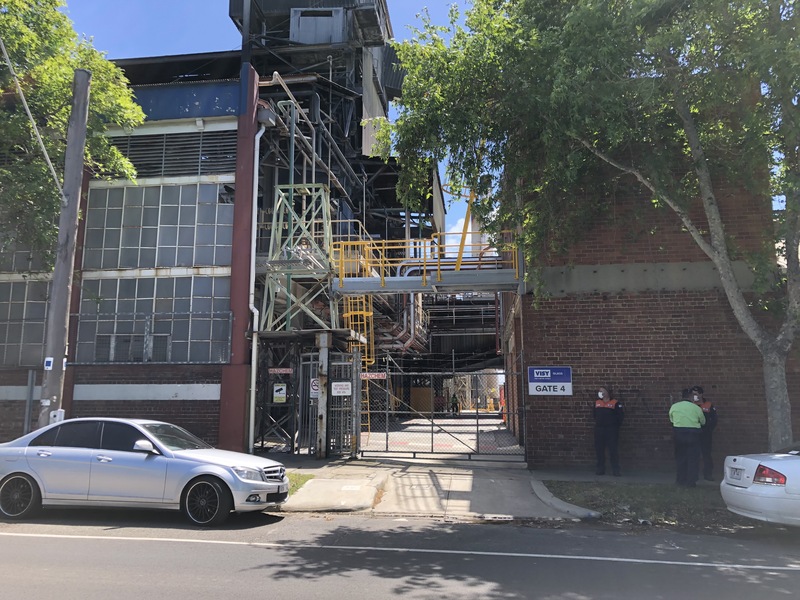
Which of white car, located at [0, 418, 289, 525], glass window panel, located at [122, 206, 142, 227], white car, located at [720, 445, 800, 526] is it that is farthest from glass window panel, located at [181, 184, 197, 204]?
white car, located at [720, 445, 800, 526]

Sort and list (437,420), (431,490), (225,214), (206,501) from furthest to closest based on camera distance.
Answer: (437,420) → (225,214) → (431,490) → (206,501)

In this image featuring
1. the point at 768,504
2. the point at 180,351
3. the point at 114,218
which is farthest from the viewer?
the point at 114,218

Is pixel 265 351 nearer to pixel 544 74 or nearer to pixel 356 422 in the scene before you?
pixel 356 422

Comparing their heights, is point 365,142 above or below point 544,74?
above

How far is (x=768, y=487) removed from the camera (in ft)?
24.4

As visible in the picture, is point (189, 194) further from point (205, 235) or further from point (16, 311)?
point (16, 311)

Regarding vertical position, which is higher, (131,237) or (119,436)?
(131,237)

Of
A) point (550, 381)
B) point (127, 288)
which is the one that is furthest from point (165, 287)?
point (550, 381)

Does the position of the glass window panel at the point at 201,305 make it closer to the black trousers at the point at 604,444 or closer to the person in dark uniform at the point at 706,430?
the black trousers at the point at 604,444

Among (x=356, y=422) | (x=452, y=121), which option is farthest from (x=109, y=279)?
(x=452, y=121)

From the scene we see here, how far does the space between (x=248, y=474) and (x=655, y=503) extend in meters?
6.22

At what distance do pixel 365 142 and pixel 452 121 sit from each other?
579 inches

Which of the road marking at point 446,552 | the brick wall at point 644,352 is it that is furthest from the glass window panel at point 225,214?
the road marking at point 446,552

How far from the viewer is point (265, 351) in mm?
15695
